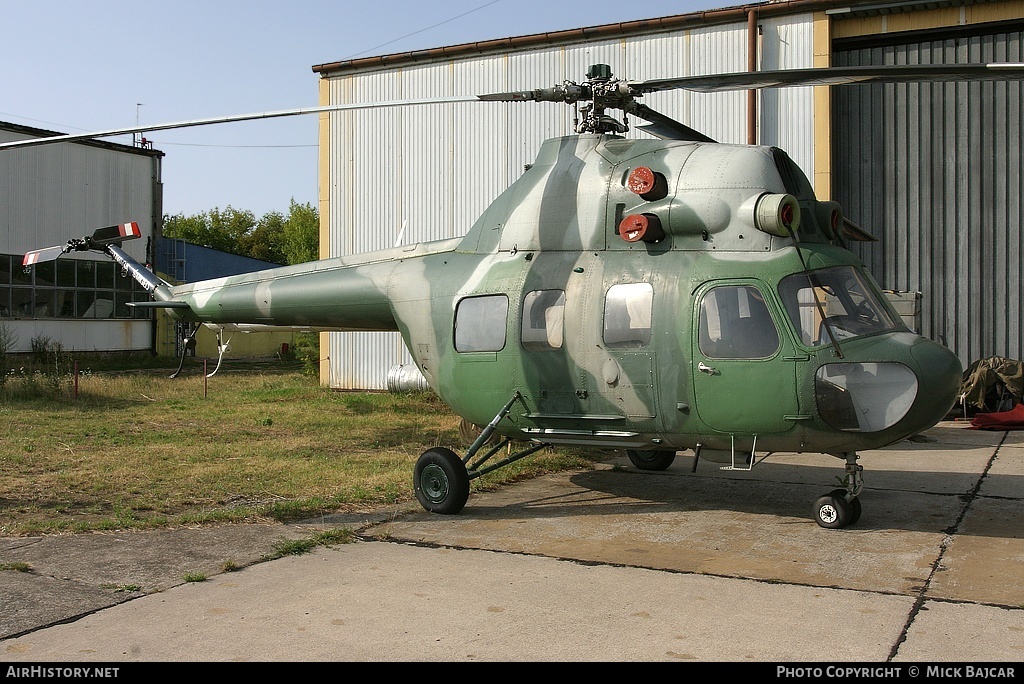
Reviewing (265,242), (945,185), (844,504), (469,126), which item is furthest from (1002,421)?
(265,242)

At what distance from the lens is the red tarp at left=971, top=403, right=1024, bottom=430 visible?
14438mm

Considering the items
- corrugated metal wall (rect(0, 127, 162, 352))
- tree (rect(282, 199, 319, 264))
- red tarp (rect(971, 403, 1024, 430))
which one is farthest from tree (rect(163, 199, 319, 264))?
red tarp (rect(971, 403, 1024, 430))

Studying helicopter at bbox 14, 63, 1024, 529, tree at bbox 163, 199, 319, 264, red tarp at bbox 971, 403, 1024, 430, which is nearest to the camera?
helicopter at bbox 14, 63, 1024, 529

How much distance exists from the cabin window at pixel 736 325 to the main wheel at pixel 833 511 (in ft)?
4.80

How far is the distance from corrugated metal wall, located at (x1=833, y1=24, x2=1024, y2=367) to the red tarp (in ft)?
5.04

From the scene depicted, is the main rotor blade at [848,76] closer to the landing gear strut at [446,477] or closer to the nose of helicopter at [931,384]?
the nose of helicopter at [931,384]

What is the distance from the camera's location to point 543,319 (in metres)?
8.18

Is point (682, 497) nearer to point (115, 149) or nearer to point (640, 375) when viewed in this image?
point (640, 375)

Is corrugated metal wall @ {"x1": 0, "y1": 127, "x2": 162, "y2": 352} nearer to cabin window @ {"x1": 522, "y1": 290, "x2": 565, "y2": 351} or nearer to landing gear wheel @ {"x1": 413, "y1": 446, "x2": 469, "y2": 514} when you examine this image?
landing gear wheel @ {"x1": 413, "y1": 446, "x2": 469, "y2": 514}

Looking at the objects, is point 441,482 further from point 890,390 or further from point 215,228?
point 215,228

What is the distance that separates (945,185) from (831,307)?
10.3 metres

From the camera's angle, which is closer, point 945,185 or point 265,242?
point 945,185

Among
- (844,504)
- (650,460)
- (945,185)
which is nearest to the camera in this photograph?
(844,504)
